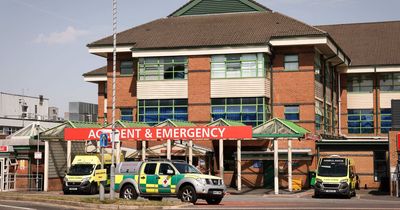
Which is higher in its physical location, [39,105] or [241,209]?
[39,105]

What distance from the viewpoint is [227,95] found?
46656mm

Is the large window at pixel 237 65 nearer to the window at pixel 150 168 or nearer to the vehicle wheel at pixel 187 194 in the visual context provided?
the window at pixel 150 168

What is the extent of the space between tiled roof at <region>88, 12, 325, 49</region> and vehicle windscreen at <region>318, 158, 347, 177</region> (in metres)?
11.8

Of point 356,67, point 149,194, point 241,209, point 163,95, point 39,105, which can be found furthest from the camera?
point 39,105

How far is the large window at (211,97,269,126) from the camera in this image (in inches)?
1809

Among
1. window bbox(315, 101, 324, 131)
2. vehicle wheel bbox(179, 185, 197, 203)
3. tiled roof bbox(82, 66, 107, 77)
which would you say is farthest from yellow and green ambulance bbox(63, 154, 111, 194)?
tiled roof bbox(82, 66, 107, 77)

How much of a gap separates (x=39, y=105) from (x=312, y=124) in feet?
221

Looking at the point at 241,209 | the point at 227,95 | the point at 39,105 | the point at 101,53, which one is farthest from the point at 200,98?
the point at 39,105

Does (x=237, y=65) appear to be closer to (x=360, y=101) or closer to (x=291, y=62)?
(x=291, y=62)

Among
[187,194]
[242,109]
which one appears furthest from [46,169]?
[187,194]

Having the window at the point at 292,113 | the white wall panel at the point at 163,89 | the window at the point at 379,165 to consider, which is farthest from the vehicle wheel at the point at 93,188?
the window at the point at 379,165

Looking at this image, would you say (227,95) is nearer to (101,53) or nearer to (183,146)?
(183,146)

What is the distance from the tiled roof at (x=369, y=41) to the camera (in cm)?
5778

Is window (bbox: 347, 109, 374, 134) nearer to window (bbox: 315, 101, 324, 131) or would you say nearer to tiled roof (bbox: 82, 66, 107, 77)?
window (bbox: 315, 101, 324, 131)
